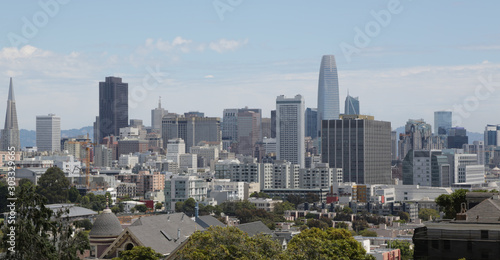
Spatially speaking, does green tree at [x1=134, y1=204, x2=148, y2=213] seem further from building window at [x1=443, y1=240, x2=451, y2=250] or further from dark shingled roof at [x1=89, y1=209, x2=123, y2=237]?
building window at [x1=443, y1=240, x2=451, y2=250]

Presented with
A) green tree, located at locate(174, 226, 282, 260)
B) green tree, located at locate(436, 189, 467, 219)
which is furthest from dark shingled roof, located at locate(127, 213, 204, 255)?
green tree, located at locate(436, 189, 467, 219)

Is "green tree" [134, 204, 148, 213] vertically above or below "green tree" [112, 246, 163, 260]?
below

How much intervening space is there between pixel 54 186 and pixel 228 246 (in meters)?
113

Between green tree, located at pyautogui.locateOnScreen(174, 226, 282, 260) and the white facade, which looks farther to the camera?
the white facade

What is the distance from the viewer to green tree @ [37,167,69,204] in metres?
144

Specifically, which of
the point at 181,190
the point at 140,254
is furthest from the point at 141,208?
the point at 140,254

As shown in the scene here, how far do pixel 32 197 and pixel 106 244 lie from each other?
21.7 m

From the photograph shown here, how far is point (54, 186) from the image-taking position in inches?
5733

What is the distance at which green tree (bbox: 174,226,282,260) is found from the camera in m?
36.4

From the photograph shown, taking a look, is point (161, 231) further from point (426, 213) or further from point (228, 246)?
point (426, 213)

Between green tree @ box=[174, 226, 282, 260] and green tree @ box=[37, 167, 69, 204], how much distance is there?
108344 mm

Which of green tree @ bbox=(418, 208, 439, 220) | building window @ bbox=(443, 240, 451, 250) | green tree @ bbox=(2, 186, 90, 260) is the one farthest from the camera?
green tree @ bbox=(418, 208, 439, 220)

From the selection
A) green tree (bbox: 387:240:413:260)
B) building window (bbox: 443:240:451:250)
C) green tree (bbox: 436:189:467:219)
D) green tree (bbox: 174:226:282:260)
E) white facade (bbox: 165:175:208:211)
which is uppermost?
green tree (bbox: 436:189:467:219)

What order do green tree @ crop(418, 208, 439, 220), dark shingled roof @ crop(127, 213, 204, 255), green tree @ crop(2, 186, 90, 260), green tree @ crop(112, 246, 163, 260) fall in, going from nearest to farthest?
green tree @ crop(2, 186, 90, 260) → green tree @ crop(112, 246, 163, 260) → dark shingled roof @ crop(127, 213, 204, 255) → green tree @ crop(418, 208, 439, 220)
